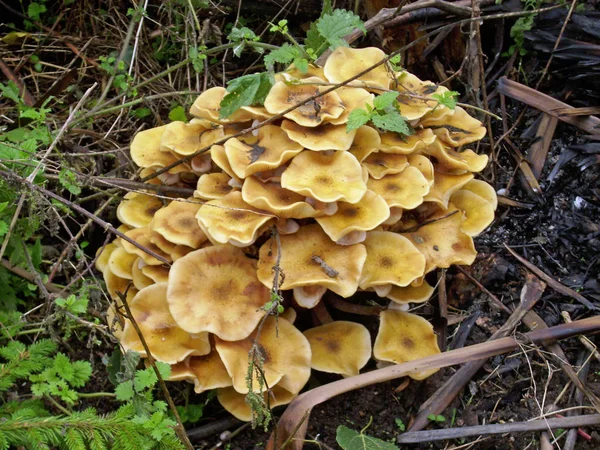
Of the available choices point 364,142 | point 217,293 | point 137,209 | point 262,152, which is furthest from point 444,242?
point 137,209

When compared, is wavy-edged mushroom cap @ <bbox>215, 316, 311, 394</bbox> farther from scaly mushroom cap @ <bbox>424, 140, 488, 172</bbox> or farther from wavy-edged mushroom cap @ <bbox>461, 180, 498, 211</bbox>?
wavy-edged mushroom cap @ <bbox>461, 180, 498, 211</bbox>

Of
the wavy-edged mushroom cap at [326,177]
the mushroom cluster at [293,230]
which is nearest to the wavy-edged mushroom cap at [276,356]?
the mushroom cluster at [293,230]

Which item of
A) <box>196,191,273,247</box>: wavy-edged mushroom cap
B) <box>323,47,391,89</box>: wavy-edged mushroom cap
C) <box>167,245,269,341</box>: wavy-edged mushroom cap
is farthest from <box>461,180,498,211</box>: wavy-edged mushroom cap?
<box>167,245,269,341</box>: wavy-edged mushroom cap

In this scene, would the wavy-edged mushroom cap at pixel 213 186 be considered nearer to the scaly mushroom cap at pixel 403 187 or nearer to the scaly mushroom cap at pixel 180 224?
the scaly mushroom cap at pixel 180 224

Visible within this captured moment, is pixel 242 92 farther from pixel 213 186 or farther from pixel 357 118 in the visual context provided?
pixel 357 118

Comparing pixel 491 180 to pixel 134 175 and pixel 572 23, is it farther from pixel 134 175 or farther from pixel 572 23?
pixel 134 175
